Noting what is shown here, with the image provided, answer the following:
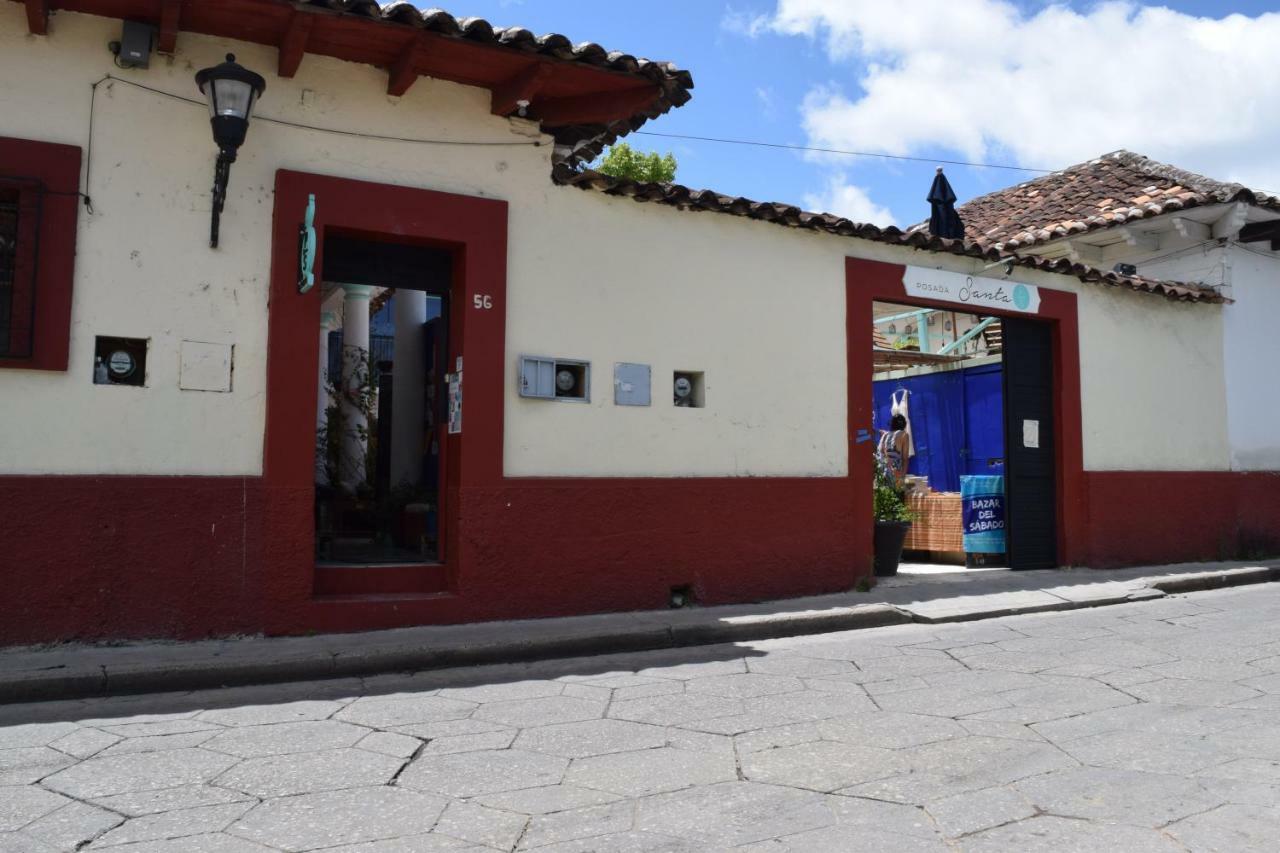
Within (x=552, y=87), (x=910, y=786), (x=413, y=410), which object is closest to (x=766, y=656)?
(x=910, y=786)

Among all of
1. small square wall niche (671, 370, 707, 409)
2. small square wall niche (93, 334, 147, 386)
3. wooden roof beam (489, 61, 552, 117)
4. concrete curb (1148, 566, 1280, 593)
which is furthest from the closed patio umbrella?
small square wall niche (93, 334, 147, 386)

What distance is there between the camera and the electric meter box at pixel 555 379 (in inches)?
313

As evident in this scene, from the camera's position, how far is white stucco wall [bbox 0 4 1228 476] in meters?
6.61

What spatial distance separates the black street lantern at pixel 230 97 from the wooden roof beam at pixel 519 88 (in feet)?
6.40

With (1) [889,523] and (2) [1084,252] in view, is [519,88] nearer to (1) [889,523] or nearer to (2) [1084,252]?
(1) [889,523]

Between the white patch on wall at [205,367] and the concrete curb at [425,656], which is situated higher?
the white patch on wall at [205,367]

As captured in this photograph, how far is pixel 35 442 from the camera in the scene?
6.38 metres

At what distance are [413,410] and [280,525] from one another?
4.36 m

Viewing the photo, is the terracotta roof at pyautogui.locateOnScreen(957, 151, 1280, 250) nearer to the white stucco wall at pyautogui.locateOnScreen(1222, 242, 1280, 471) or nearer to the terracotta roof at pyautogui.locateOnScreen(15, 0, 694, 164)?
the white stucco wall at pyautogui.locateOnScreen(1222, 242, 1280, 471)

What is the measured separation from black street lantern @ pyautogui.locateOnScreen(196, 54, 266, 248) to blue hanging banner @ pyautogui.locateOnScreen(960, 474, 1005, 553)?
346 inches

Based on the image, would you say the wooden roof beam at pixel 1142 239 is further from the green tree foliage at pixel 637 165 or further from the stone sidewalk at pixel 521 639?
the green tree foliage at pixel 637 165

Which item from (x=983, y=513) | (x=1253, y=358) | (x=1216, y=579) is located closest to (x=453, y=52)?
(x=983, y=513)

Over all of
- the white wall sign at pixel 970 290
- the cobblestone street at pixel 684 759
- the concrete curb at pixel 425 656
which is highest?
the white wall sign at pixel 970 290

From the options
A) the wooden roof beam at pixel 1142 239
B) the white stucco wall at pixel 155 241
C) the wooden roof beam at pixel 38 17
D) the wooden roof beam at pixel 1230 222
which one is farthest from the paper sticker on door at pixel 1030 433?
the wooden roof beam at pixel 38 17
